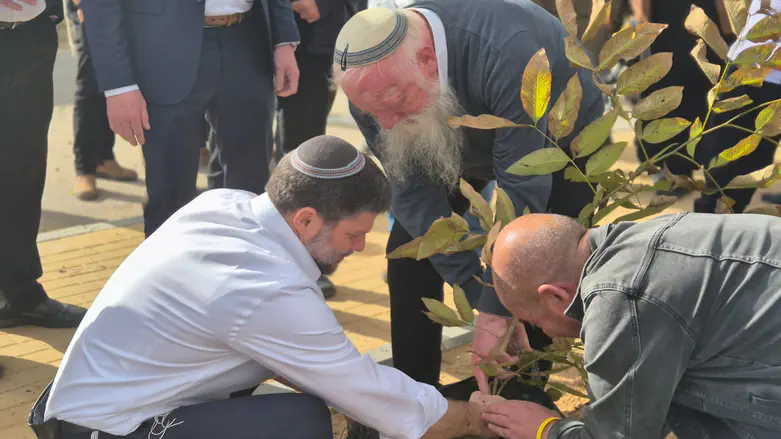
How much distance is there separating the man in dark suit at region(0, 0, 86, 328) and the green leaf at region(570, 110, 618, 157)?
7.35 feet

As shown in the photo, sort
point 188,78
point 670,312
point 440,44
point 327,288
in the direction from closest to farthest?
point 670,312, point 440,44, point 188,78, point 327,288

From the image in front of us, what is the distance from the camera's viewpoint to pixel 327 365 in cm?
216

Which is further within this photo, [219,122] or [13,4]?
[219,122]

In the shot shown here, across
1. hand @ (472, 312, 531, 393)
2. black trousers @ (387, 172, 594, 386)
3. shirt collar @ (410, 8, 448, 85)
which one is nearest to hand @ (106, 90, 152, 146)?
black trousers @ (387, 172, 594, 386)

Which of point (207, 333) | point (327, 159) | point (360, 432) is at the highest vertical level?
point (327, 159)

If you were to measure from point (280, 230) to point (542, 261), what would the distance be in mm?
691

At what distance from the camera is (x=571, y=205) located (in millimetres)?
2951

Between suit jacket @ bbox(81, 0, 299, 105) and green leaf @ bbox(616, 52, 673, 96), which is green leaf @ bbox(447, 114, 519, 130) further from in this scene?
suit jacket @ bbox(81, 0, 299, 105)

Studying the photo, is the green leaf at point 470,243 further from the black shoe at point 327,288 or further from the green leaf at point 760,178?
the black shoe at point 327,288

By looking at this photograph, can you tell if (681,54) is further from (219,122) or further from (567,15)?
(567,15)

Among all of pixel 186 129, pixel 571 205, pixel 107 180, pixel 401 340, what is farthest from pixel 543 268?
pixel 107 180

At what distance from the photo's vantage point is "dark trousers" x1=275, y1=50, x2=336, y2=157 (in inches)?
170

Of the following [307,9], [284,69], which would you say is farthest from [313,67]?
[284,69]

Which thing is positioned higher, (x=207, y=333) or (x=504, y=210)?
(x=504, y=210)
